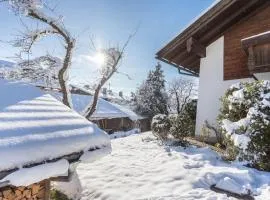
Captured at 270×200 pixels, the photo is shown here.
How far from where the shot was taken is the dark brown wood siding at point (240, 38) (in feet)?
33.7

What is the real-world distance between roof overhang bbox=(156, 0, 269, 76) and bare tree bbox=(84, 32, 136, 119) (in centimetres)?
237

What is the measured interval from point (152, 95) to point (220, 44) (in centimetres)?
2432

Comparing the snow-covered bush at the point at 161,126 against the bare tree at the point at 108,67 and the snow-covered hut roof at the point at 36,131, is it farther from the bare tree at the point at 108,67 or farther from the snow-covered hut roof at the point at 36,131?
the snow-covered hut roof at the point at 36,131

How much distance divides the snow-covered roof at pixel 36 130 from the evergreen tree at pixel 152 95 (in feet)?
101

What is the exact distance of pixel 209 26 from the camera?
11.3m

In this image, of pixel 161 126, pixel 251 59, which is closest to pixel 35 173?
pixel 251 59

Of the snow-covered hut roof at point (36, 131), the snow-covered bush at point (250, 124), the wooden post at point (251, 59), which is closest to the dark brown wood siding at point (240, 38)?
the wooden post at point (251, 59)

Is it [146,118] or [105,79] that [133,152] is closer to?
[105,79]

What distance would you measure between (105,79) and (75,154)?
9.63m

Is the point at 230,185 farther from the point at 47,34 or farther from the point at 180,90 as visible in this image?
the point at 180,90

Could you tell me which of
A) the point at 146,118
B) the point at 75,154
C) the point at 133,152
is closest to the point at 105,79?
the point at 133,152

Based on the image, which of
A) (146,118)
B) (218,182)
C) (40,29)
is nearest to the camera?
(218,182)

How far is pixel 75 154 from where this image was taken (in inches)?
140

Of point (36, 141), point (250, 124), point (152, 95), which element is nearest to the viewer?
point (36, 141)
